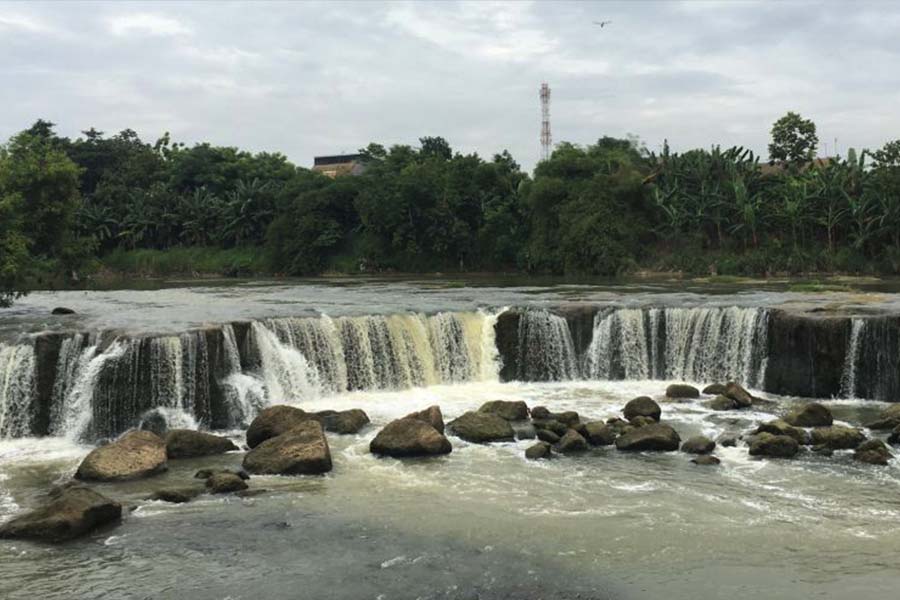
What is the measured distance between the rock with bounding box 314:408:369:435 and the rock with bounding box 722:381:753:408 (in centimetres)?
741

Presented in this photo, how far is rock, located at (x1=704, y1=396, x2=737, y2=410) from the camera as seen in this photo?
16.9 m

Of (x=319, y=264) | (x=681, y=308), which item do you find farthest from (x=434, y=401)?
(x=319, y=264)

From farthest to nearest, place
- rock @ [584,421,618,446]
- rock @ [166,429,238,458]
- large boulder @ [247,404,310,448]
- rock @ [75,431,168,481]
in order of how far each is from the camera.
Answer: large boulder @ [247,404,310,448], rock @ [584,421,618,446], rock @ [166,429,238,458], rock @ [75,431,168,481]

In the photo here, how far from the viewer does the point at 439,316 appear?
21.3m

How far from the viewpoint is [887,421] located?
15.0m

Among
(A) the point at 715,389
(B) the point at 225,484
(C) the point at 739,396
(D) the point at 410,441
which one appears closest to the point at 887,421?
(C) the point at 739,396

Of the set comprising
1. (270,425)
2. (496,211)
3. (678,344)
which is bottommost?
(270,425)

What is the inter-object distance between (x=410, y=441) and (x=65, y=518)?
207 inches

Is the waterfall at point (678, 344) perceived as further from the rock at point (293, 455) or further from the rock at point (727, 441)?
the rock at point (293, 455)

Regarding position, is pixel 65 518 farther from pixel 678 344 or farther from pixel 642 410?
pixel 678 344

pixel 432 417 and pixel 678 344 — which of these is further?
pixel 678 344

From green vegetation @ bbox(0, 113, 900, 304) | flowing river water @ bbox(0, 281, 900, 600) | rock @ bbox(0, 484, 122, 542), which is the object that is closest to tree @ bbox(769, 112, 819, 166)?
green vegetation @ bbox(0, 113, 900, 304)

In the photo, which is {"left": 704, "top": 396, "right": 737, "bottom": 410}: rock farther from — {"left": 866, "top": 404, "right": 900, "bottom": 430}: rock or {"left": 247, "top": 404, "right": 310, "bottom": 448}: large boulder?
{"left": 247, "top": 404, "right": 310, "bottom": 448}: large boulder

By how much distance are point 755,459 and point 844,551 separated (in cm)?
395
